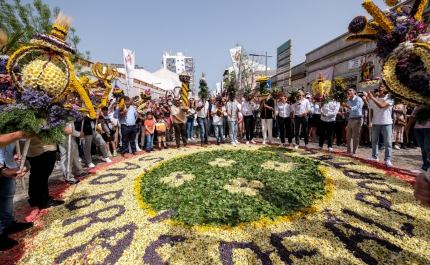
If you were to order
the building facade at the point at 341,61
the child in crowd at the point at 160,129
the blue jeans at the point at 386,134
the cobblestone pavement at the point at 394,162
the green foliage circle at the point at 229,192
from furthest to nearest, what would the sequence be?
the building facade at the point at 341,61, the child in crowd at the point at 160,129, the blue jeans at the point at 386,134, the cobblestone pavement at the point at 394,162, the green foliage circle at the point at 229,192

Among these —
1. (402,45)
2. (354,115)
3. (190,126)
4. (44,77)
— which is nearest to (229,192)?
(402,45)

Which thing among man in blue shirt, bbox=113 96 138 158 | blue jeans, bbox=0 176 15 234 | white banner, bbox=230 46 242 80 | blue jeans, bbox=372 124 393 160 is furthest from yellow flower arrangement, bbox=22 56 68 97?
white banner, bbox=230 46 242 80

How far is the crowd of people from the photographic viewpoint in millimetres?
3577

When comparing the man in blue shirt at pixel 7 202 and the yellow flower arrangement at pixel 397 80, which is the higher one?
the yellow flower arrangement at pixel 397 80

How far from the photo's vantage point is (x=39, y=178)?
393 centimetres

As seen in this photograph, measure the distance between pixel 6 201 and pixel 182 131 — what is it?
20.2 ft

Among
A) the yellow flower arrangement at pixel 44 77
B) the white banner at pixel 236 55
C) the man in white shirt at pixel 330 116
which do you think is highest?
the white banner at pixel 236 55

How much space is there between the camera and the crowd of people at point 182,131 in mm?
3577

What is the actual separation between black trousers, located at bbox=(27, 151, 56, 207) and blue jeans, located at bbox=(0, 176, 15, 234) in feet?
2.37

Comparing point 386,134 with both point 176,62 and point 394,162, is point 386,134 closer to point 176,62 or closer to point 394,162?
point 394,162

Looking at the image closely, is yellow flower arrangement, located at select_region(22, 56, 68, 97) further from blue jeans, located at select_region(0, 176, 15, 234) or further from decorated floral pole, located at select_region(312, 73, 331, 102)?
decorated floral pole, located at select_region(312, 73, 331, 102)

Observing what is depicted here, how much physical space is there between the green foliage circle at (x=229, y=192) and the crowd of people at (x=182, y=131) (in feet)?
6.31

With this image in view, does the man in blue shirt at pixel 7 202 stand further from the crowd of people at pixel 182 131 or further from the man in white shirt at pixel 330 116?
the man in white shirt at pixel 330 116

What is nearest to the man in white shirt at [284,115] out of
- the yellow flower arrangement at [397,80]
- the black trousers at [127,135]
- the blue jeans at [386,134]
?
the blue jeans at [386,134]
